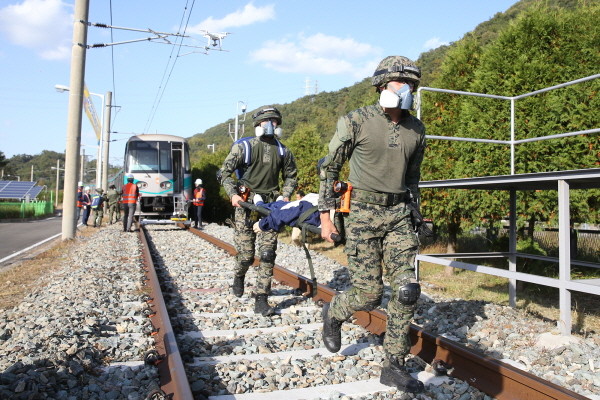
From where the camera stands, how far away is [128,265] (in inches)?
368

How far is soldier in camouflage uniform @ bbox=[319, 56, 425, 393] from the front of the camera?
11.4 feet

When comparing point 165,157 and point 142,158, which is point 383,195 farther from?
point 142,158

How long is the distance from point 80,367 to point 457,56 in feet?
27.9

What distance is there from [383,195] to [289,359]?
57.8 inches

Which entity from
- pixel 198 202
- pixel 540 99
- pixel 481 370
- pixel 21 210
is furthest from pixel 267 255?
pixel 21 210

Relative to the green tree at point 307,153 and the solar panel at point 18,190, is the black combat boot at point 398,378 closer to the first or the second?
the green tree at point 307,153

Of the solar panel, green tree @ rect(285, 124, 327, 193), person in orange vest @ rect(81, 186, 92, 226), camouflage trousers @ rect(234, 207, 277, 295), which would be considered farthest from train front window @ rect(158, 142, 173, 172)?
the solar panel

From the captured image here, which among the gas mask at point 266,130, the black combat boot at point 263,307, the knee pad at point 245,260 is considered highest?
the gas mask at point 266,130

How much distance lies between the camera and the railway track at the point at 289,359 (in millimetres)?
3324

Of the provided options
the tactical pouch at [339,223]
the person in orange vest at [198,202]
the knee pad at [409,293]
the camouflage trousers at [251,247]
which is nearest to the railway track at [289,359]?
the camouflage trousers at [251,247]

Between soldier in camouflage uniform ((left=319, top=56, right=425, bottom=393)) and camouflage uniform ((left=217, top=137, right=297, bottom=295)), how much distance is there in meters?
1.84

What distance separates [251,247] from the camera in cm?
577

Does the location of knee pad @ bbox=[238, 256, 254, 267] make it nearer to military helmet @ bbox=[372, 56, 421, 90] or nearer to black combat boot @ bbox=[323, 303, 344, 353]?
black combat boot @ bbox=[323, 303, 344, 353]

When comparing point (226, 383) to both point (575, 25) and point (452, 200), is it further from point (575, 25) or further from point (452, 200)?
point (575, 25)
